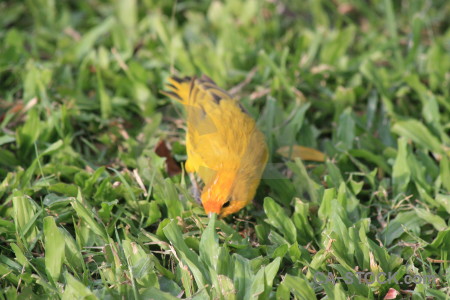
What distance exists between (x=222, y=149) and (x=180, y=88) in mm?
891

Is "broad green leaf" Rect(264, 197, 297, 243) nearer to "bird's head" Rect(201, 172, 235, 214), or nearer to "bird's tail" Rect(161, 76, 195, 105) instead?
"bird's head" Rect(201, 172, 235, 214)

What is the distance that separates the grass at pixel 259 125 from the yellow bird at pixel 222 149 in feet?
0.45

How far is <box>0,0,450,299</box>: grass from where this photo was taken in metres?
2.84

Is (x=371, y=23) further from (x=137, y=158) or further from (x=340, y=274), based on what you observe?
(x=340, y=274)

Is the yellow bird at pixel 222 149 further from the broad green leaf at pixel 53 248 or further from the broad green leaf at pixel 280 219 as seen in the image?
the broad green leaf at pixel 53 248

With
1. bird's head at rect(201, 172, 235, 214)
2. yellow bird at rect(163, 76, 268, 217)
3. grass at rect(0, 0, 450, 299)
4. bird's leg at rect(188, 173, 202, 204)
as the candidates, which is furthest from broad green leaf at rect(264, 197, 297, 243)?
bird's leg at rect(188, 173, 202, 204)

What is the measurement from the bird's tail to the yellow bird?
7cm

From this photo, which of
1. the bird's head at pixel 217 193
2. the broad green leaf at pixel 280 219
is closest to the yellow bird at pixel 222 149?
the bird's head at pixel 217 193

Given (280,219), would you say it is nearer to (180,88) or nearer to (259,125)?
(259,125)

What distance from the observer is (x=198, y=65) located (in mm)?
4484

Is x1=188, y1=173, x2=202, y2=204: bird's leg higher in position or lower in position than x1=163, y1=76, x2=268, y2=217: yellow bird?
lower

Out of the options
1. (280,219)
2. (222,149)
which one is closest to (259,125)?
(222,149)

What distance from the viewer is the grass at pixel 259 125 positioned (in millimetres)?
2844

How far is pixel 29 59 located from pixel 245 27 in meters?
1.80
